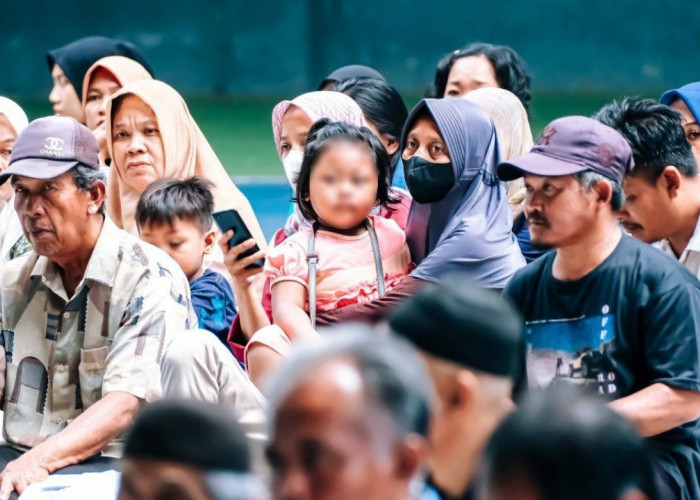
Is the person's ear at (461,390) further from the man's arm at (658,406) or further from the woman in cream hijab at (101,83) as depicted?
the woman in cream hijab at (101,83)

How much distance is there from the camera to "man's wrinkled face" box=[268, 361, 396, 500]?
6.50 ft

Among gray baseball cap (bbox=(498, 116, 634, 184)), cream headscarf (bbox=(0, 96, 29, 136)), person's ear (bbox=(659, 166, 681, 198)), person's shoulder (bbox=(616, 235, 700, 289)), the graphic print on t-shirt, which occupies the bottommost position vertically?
the graphic print on t-shirt

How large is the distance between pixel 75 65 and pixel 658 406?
4242 millimetres

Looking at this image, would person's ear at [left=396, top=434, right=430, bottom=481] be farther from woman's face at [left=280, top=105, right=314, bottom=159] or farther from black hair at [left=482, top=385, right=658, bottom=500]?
woman's face at [left=280, top=105, right=314, bottom=159]

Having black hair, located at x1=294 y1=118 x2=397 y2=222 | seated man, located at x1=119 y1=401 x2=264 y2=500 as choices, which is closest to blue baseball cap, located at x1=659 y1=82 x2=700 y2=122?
black hair, located at x1=294 y1=118 x2=397 y2=222

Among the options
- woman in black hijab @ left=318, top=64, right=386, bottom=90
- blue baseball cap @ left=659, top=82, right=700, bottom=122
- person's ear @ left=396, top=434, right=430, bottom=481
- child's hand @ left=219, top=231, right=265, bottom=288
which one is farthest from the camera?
woman in black hijab @ left=318, top=64, right=386, bottom=90

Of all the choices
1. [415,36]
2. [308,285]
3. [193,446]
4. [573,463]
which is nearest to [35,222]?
[308,285]

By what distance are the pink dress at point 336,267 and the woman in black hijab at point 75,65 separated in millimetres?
2741

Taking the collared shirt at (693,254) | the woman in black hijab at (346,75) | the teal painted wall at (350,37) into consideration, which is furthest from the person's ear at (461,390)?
the teal painted wall at (350,37)

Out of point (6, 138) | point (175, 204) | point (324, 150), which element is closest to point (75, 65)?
point (6, 138)

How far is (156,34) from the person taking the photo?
40.0 feet

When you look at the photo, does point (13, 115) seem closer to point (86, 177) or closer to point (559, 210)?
point (86, 177)

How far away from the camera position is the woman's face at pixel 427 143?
4.19 meters

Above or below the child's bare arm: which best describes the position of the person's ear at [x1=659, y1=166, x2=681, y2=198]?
above
